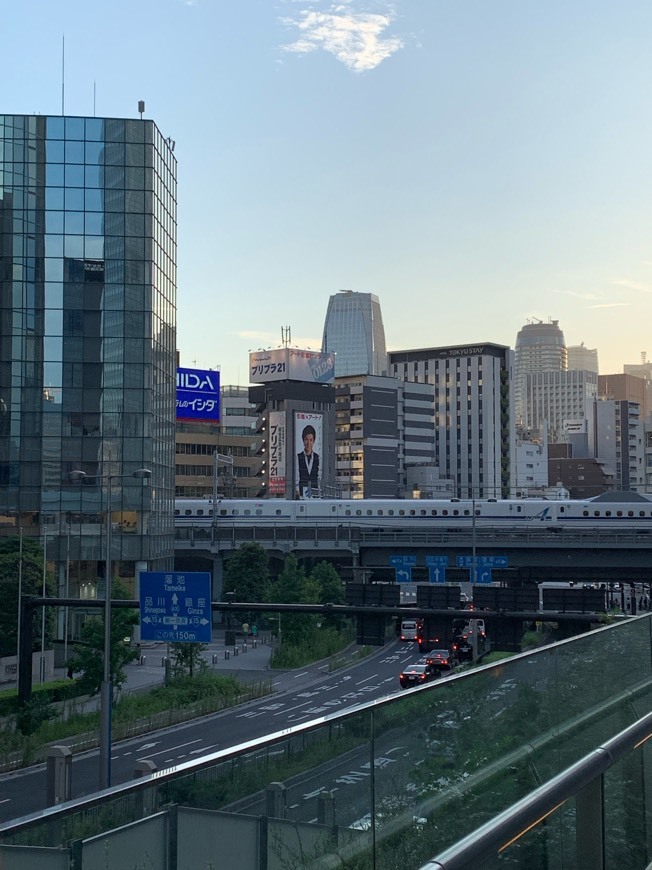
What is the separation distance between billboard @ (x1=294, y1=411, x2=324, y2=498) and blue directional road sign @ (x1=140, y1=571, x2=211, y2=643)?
111m

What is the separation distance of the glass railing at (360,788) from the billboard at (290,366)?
147064 millimetres

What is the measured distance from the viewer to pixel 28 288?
63.3 metres

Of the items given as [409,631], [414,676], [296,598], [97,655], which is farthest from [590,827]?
[409,631]

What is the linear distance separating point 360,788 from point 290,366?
14925cm

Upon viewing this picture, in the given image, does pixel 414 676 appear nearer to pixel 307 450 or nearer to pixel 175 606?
pixel 175 606

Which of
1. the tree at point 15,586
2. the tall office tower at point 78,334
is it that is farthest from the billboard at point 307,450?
the tree at point 15,586

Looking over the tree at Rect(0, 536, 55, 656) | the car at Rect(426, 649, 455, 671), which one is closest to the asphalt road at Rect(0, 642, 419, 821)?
the car at Rect(426, 649, 455, 671)

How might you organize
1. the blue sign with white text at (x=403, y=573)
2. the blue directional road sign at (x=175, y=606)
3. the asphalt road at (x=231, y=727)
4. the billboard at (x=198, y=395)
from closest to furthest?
the asphalt road at (x=231, y=727)
the blue directional road sign at (x=175, y=606)
the blue sign with white text at (x=403, y=573)
the billboard at (x=198, y=395)

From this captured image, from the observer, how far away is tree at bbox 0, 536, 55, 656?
5150cm

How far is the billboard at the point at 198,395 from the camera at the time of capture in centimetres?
12619

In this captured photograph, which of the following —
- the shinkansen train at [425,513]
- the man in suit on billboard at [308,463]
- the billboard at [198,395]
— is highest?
the billboard at [198,395]

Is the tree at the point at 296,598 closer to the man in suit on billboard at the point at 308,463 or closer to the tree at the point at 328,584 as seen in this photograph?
the tree at the point at 328,584

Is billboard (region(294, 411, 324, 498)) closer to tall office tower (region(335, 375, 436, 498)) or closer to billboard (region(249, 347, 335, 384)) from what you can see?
billboard (region(249, 347, 335, 384))

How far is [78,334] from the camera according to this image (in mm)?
63688
